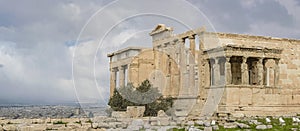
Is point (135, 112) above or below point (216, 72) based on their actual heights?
below

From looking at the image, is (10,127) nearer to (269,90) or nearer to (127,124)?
(127,124)

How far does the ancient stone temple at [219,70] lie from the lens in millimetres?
24703

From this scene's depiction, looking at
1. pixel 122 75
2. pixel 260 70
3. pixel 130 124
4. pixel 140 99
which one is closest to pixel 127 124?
pixel 130 124

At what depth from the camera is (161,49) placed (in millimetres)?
34594

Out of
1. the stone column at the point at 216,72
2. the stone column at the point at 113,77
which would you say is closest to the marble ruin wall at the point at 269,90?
the stone column at the point at 216,72

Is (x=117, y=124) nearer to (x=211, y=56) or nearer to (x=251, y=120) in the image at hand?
(x=251, y=120)

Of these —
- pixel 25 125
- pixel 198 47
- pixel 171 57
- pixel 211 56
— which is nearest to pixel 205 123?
pixel 25 125

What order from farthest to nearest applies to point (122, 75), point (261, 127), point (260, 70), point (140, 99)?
point (122, 75), point (140, 99), point (260, 70), point (261, 127)

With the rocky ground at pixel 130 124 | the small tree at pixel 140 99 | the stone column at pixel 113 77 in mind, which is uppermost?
the stone column at pixel 113 77

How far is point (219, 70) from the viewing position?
27.6 meters

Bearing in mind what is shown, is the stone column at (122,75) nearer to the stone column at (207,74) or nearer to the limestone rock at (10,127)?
the stone column at (207,74)

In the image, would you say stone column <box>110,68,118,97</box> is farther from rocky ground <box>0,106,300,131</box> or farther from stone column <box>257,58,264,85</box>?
rocky ground <box>0,106,300,131</box>

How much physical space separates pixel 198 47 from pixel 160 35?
4852mm

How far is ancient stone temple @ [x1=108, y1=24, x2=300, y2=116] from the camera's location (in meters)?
24.7
